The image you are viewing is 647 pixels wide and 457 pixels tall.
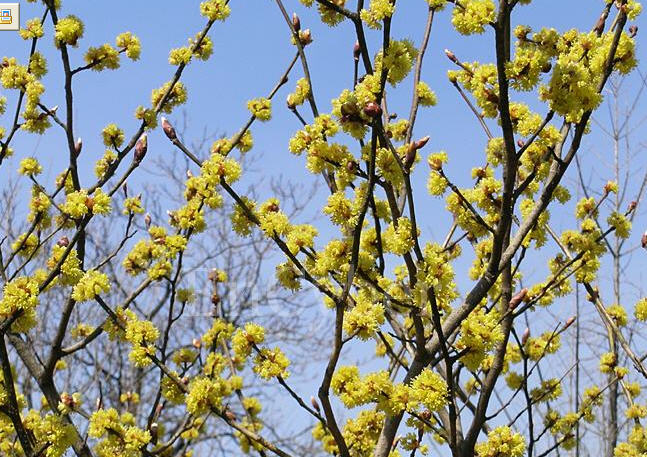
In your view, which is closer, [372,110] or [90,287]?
[372,110]

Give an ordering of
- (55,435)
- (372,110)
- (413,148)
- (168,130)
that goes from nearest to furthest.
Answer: (372,110), (413,148), (168,130), (55,435)

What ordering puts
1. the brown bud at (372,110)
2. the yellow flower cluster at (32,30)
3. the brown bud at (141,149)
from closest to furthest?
the brown bud at (372,110), the brown bud at (141,149), the yellow flower cluster at (32,30)

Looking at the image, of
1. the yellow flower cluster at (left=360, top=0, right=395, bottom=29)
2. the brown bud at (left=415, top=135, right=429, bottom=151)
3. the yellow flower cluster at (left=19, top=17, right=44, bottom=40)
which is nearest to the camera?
the yellow flower cluster at (left=360, top=0, right=395, bottom=29)

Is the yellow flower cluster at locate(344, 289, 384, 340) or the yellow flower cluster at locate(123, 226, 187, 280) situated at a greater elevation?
the yellow flower cluster at locate(123, 226, 187, 280)

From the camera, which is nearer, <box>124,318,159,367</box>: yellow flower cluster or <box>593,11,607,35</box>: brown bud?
<box>124,318,159,367</box>: yellow flower cluster

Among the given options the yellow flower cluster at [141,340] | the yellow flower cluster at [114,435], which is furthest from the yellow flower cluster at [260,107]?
the yellow flower cluster at [114,435]

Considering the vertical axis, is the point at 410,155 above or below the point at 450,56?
below

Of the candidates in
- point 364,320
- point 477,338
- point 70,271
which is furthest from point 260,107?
point 477,338

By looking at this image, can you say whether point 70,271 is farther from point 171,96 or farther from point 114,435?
point 171,96

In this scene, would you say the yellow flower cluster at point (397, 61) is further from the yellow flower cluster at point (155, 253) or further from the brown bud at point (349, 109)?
the yellow flower cluster at point (155, 253)

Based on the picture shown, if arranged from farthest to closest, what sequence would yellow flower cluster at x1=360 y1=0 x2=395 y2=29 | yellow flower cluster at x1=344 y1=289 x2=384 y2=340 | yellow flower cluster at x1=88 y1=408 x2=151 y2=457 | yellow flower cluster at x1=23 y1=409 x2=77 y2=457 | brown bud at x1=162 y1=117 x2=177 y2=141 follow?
1. yellow flower cluster at x1=88 y1=408 x2=151 y2=457
2. yellow flower cluster at x1=23 y1=409 x2=77 y2=457
3. brown bud at x1=162 y1=117 x2=177 y2=141
4. yellow flower cluster at x1=344 y1=289 x2=384 y2=340
5. yellow flower cluster at x1=360 y1=0 x2=395 y2=29

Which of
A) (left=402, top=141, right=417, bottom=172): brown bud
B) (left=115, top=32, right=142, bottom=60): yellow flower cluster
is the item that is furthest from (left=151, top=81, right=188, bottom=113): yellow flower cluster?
(left=402, top=141, right=417, bottom=172): brown bud

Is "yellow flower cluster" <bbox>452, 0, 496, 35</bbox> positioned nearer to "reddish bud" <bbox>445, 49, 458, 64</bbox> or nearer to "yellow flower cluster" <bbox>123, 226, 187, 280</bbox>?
"reddish bud" <bbox>445, 49, 458, 64</bbox>

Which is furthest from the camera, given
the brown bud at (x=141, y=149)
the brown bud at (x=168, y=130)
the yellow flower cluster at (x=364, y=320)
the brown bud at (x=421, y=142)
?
→ the brown bud at (x=141, y=149)
